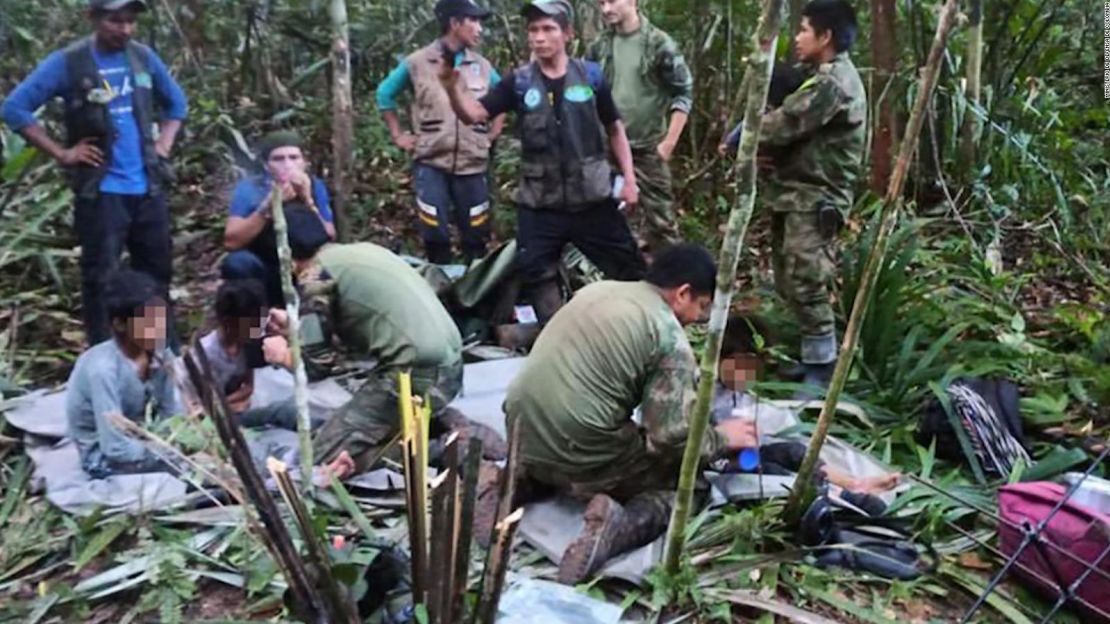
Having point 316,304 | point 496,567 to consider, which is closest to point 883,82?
point 316,304

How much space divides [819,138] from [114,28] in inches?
127

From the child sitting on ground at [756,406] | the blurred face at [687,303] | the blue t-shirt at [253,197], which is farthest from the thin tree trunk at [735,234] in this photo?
the blue t-shirt at [253,197]

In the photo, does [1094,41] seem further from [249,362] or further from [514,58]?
[249,362]

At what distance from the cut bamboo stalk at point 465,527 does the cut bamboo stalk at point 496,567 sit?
5 cm

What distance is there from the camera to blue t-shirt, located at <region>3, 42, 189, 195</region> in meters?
5.10

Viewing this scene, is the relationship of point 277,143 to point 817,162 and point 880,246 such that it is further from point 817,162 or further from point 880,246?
point 880,246

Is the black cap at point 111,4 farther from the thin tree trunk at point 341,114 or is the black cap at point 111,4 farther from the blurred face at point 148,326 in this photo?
the blurred face at point 148,326

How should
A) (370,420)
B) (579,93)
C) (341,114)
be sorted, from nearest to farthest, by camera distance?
(370,420), (579,93), (341,114)

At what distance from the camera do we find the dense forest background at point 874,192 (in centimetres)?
470

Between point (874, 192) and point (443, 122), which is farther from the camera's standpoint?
point (874, 192)

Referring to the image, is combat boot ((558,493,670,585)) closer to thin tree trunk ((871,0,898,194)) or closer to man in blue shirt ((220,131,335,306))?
man in blue shirt ((220,131,335,306))

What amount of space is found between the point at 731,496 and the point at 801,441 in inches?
22.0

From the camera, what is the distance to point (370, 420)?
4324 mm

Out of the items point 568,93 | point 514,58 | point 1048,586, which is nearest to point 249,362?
point 568,93
